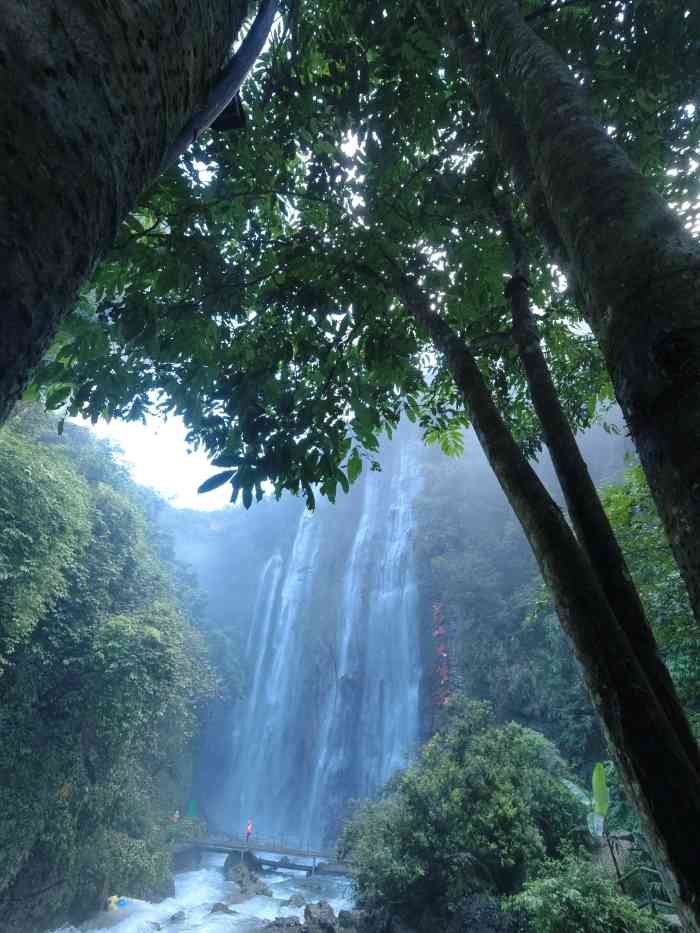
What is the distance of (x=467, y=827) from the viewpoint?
30.3 ft

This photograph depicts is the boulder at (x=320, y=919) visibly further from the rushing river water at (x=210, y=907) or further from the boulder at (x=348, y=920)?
the rushing river water at (x=210, y=907)

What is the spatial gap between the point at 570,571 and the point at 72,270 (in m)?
1.52

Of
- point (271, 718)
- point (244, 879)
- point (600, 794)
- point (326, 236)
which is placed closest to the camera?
point (326, 236)

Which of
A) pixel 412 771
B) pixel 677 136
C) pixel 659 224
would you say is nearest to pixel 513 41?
pixel 659 224

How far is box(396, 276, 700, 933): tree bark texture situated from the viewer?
106 cm

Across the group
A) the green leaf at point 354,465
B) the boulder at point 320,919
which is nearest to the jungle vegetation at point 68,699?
the boulder at point 320,919

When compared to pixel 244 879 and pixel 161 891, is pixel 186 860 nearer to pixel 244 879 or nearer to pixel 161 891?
pixel 244 879

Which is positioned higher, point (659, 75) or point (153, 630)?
point (153, 630)

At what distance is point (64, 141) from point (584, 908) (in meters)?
8.04

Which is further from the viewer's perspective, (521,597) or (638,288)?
(521,597)

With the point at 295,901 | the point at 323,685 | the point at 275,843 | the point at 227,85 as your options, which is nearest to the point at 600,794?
the point at 227,85

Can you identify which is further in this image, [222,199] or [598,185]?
[222,199]

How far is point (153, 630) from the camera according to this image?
16797 mm

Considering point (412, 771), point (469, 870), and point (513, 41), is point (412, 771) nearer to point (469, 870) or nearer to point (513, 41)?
point (469, 870)
